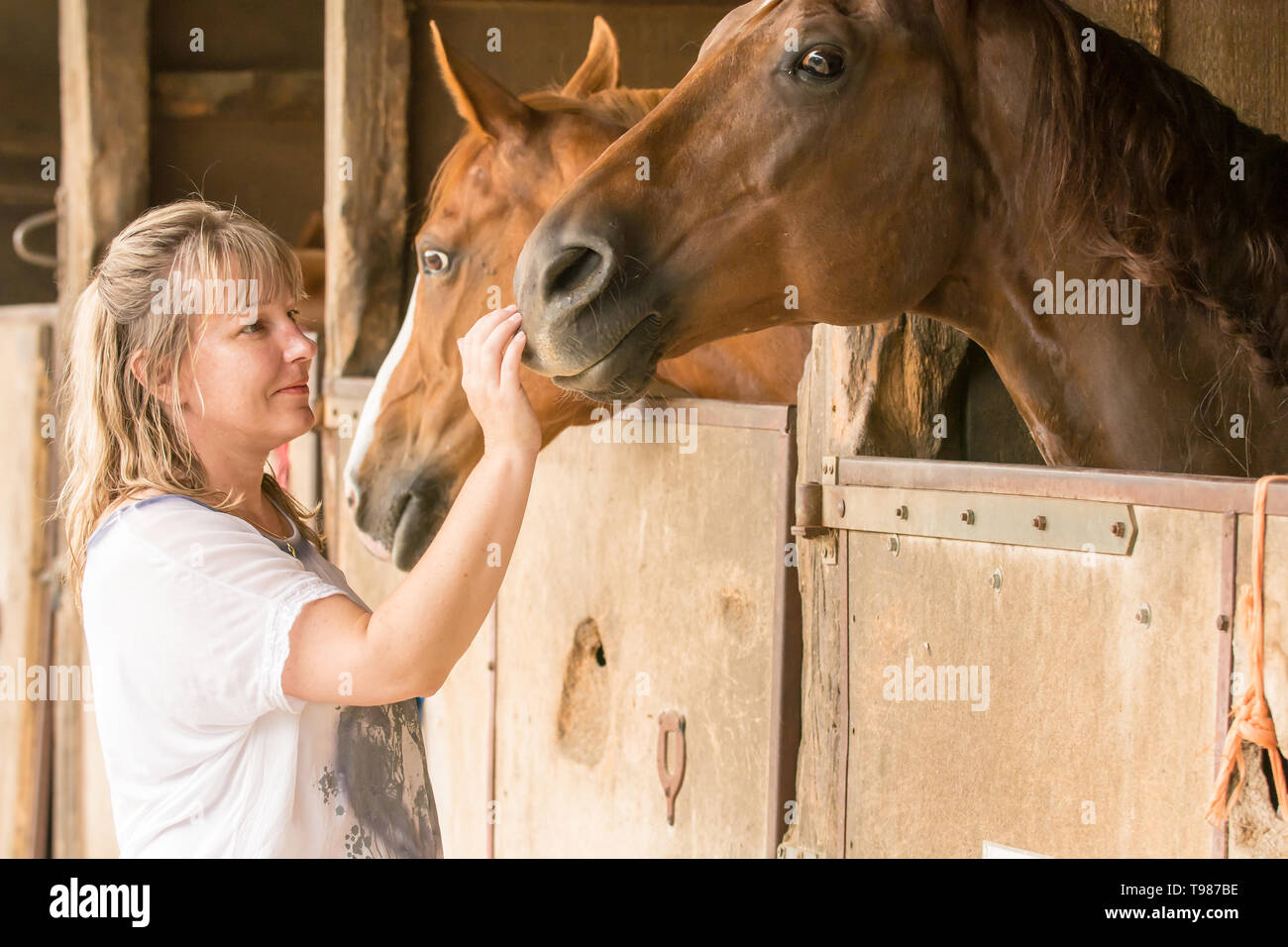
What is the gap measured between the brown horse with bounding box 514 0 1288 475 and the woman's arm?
0.49 m

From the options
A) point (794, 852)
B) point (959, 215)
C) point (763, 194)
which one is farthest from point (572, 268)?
point (794, 852)

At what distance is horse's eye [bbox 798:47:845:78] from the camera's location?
5.65ft

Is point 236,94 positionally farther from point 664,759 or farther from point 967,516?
point 967,516

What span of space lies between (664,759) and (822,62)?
1.41 m

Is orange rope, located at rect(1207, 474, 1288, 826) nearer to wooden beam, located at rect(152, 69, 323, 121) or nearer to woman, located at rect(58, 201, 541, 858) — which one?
woman, located at rect(58, 201, 541, 858)

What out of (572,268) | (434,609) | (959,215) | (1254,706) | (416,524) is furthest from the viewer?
(416,524)

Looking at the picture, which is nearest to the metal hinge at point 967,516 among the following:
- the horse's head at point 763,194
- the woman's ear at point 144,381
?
the horse's head at point 763,194

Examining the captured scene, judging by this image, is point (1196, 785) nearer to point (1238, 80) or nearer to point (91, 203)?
point (1238, 80)

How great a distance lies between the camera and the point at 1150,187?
5.77ft

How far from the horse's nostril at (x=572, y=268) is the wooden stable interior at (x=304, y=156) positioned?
956 mm

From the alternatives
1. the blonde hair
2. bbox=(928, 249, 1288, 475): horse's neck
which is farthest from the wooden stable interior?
the blonde hair

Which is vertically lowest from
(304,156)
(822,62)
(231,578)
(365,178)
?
(231,578)
